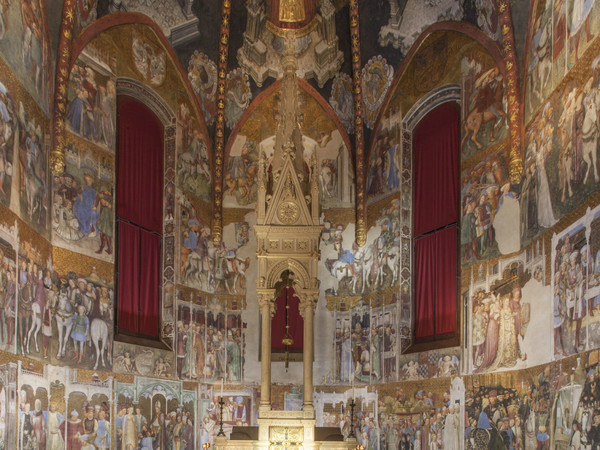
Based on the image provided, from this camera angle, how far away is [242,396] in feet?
57.1

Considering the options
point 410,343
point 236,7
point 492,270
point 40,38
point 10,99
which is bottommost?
point 410,343

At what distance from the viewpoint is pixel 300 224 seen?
14758 mm

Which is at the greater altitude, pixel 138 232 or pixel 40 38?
pixel 40 38

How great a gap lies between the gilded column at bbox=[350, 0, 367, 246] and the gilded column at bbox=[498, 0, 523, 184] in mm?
4865

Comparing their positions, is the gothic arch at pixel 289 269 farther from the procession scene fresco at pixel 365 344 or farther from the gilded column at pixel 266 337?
the procession scene fresco at pixel 365 344

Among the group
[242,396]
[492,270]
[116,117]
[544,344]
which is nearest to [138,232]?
[116,117]

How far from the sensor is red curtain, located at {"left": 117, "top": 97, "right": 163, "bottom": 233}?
15.8 m

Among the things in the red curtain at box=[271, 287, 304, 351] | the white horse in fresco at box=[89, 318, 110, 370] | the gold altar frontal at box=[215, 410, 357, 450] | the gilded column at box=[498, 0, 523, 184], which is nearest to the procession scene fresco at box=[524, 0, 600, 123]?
A: the gilded column at box=[498, 0, 523, 184]

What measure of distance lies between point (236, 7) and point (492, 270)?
9148mm

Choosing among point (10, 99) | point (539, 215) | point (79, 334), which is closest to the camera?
point (10, 99)

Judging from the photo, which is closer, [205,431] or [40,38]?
[40,38]

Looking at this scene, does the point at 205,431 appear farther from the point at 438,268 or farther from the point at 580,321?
the point at 580,321

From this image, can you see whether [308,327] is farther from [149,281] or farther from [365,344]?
[149,281]

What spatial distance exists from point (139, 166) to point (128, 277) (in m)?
2.50
